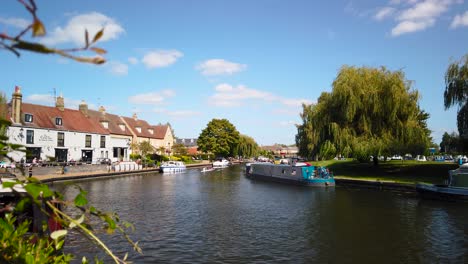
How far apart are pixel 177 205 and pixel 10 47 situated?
2460 centimetres

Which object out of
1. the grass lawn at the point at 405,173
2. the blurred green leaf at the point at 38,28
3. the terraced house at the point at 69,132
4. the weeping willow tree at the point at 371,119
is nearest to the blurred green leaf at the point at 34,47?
the blurred green leaf at the point at 38,28

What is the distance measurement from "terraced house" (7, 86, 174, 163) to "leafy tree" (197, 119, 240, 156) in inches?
1067

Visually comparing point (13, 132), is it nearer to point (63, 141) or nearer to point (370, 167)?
point (63, 141)

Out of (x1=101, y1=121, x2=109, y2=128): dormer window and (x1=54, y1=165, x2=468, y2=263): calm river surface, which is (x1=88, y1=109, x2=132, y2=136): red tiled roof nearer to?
(x1=101, y1=121, x2=109, y2=128): dormer window

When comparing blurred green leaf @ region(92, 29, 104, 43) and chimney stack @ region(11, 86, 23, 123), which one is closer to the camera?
blurred green leaf @ region(92, 29, 104, 43)

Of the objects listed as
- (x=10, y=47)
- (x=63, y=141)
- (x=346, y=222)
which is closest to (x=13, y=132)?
(x=63, y=141)

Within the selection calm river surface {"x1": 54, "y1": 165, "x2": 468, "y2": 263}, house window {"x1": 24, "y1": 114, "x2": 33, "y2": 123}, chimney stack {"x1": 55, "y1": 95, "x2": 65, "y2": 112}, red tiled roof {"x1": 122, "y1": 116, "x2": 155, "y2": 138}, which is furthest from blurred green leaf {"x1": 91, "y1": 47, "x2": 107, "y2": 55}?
red tiled roof {"x1": 122, "y1": 116, "x2": 155, "y2": 138}

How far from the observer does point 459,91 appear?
35.6m

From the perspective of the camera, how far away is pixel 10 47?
1905 millimetres

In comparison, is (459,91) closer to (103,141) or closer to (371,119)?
(371,119)

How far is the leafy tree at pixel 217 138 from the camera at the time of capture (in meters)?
105

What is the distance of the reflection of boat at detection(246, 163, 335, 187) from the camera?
1547 inches

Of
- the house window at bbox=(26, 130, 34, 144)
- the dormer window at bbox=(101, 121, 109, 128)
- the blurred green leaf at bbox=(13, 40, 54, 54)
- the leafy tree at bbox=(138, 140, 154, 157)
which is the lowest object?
the blurred green leaf at bbox=(13, 40, 54, 54)

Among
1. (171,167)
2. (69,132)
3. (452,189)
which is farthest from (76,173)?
(452,189)
